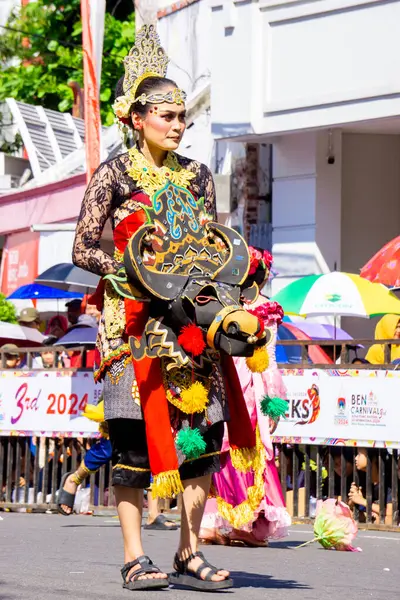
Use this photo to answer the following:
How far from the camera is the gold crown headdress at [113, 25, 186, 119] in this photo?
7.11 metres

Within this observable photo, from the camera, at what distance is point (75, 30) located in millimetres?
35656

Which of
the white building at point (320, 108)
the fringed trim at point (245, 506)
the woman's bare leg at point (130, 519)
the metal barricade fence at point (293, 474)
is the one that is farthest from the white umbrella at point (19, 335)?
the woman's bare leg at point (130, 519)

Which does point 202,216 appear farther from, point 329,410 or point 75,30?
point 75,30

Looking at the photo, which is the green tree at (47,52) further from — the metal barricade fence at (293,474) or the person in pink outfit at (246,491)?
the person in pink outfit at (246,491)

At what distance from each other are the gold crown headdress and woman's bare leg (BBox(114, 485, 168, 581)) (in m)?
1.74

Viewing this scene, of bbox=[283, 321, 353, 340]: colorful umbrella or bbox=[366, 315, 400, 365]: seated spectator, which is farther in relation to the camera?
bbox=[283, 321, 353, 340]: colorful umbrella

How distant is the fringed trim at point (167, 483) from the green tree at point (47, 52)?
29064mm

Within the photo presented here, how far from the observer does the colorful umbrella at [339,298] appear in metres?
13.6

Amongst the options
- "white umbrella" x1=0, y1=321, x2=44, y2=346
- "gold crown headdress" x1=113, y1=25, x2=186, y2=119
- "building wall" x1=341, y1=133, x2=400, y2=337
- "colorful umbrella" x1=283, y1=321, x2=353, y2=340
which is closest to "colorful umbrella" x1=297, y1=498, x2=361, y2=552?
"gold crown headdress" x1=113, y1=25, x2=186, y2=119

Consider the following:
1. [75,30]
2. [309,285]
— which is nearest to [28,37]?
[75,30]

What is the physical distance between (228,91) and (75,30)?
1726 cm

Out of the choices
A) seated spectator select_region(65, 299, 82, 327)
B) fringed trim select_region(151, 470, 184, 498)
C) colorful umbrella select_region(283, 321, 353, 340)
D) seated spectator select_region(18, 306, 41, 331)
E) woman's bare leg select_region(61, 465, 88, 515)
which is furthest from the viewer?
seated spectator select_region(18, 306, 41, 331)

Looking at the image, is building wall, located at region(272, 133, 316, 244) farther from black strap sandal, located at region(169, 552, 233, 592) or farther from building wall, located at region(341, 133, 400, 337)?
black strap sandal, located at region(169, 552, 233, 592)

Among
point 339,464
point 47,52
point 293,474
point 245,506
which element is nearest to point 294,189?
point 293,474
